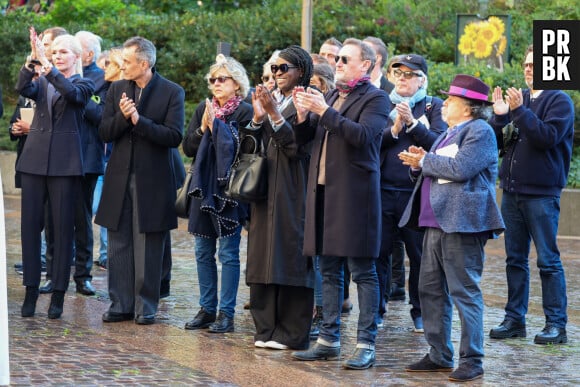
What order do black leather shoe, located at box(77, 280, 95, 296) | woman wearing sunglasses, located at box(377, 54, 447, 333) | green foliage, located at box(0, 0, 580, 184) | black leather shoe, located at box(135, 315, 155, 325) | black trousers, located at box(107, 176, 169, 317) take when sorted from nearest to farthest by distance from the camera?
woman wearing sunglasses, located at box(377, 54, 447, 333) → black leather shoe, located at box(135, 315, 155, 325) → black trousers, located at box(107, 176, 169, 317) → black leather shoe, located at box(77, 280, 95, 296) → green foliage, located at box(0, 0, 580, 184)

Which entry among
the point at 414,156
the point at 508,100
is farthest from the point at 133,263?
the point at 508,100

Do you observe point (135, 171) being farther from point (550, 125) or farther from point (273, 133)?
point (550, 125)

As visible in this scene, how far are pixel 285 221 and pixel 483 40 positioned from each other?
11283 millimetres

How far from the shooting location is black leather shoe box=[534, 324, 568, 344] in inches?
349

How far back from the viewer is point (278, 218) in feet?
27.7

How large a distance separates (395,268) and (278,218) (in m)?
2.76

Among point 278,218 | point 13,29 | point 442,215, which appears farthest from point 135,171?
point 13,29

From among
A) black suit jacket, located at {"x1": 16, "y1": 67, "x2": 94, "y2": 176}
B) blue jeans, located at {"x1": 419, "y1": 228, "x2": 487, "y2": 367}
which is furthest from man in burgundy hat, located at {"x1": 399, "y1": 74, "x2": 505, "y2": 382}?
black suit jacket, located at {"x1": 16, "y1": 67, "x2": 94, "y2": 176}

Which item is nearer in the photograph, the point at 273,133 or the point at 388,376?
the point at 388,376

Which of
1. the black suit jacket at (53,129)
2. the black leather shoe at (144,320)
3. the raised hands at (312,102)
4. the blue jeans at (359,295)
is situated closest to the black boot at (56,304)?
the black leather shoe at (144,320)

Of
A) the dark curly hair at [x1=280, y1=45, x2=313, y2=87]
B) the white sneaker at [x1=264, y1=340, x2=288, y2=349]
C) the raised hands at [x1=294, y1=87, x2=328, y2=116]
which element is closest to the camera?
the raised hands at [x1=294, y1=87, x2=328, y2=116]

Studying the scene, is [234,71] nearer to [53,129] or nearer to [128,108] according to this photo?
[128,108]

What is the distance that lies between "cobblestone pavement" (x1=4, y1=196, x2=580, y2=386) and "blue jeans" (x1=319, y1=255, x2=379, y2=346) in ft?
0.73

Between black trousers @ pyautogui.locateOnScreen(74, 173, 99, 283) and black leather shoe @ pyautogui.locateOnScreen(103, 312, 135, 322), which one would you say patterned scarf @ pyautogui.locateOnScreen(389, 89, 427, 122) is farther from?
black trousers @ pyautogui.locateOnScreen(74, 173, 99, 283)
